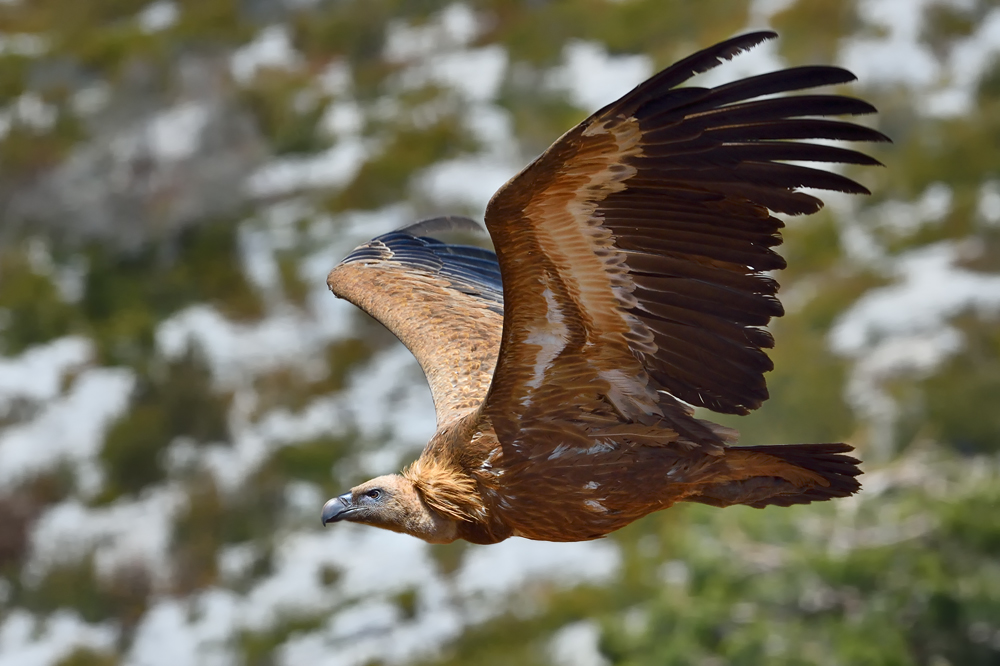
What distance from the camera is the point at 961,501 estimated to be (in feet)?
46.2

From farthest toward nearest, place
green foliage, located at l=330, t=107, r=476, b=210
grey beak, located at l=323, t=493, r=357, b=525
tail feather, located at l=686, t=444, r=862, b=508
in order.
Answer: green foliage, located at l=330, t=107, r=476, b=210, grey beak, located at l=323, t=493, r=357, b=525, tail feather, located at l=686, t=444, r=862, b=508

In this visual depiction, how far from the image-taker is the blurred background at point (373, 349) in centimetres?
1467

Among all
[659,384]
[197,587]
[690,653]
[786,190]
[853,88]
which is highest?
[853,88]

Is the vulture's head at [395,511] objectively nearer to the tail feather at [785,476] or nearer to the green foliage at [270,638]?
the tail feather at [785,476]

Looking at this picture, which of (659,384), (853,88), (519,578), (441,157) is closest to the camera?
(659,384)

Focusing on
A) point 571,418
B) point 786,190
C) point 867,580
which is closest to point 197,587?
point 867,580

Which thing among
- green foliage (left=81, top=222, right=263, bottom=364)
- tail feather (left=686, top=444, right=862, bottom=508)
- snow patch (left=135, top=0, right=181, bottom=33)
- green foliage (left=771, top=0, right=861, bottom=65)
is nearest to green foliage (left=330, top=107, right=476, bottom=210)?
green foliage (left=81, top=222, right=263, bottom=364)

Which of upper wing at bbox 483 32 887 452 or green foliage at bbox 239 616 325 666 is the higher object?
green foliage at bbox 239 616 325 666

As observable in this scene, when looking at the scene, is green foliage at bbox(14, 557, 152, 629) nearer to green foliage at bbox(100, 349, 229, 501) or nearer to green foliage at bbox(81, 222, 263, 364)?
green foliage at bbox(100, 349, 229, 501)

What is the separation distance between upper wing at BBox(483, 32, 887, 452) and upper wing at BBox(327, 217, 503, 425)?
1.06 m

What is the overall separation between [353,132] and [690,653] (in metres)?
14.5

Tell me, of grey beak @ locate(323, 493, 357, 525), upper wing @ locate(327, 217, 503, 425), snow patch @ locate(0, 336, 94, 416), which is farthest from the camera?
snow patch @ locate(0, 336, 94, 416)

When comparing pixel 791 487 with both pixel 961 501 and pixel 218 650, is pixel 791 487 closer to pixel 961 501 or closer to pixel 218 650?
pixel 961 501

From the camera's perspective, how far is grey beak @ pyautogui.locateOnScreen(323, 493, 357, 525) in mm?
5965
